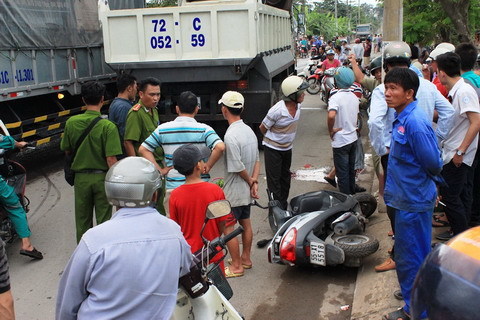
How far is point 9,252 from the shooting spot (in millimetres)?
5832

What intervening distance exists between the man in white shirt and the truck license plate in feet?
3.87

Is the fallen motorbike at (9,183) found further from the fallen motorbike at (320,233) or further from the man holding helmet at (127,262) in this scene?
the man holding helmet at (127,262)

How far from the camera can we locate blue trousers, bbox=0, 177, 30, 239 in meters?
5.35

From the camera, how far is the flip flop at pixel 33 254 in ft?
17.8

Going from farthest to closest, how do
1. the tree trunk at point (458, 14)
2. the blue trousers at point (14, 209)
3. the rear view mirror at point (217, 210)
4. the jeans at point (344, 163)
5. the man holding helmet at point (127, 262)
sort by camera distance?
1. the tree trunk at point (458, 14)
2. the jeans at point (344, 163)
3. the blue trousers at point (14, 209)
4. the rear view mirror at point (217, 210)
5. the man holding helmet at point (127, 262)

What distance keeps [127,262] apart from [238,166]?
102 inches

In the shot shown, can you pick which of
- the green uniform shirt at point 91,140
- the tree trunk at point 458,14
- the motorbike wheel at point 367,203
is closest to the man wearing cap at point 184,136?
the green uniform shirt at point 91,140

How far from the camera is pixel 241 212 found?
4945 mm

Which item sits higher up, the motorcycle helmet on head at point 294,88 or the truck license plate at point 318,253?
the motorcycle helmet on head at point 294,88

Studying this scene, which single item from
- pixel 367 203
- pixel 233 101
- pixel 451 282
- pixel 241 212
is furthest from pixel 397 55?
pixel 451 282

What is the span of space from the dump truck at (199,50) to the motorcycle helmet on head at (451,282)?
23.2ft

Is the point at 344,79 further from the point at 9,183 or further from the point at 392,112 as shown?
the point at 9,183

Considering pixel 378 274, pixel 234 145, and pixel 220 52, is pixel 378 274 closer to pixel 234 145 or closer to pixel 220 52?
pixel 234 145

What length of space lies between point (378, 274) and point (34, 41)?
23.5 ft
